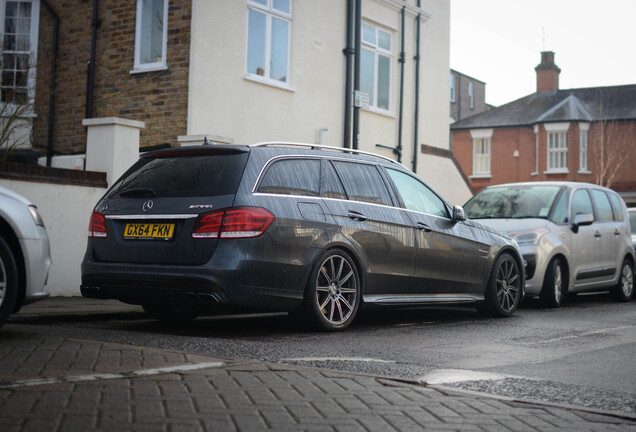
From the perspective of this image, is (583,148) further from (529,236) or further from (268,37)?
(529,236)

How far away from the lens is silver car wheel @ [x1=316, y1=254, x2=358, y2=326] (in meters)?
7.57

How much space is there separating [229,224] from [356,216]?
1.53 m

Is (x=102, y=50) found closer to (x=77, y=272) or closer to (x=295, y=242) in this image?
(x=77, y=272)

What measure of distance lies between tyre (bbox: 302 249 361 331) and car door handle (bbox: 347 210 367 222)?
372 millimetres

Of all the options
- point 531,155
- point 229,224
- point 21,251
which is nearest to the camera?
point 21,251

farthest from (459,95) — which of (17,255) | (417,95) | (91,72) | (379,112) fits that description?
(17,255)

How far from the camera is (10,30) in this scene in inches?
629

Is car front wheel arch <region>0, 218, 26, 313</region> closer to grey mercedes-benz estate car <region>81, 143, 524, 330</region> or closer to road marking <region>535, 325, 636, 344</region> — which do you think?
grey mercedes-benz estate car <region>81, 143, 524, 330</region>

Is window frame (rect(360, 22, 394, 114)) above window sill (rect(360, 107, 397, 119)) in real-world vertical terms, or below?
above

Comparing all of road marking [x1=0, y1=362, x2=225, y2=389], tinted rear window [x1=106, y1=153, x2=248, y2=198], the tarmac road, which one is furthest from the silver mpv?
road marking [x1=0, y1=362, x2=225, y2=389]

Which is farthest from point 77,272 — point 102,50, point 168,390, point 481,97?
point 481,97

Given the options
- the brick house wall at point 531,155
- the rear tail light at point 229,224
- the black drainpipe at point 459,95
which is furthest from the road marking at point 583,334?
the black drainpipe at point 459,95

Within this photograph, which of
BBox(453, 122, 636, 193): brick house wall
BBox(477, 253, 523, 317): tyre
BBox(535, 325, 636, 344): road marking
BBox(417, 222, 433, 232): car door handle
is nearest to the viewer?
BBox(535, 325, 636, 344): road marking

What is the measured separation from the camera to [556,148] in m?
43.5
